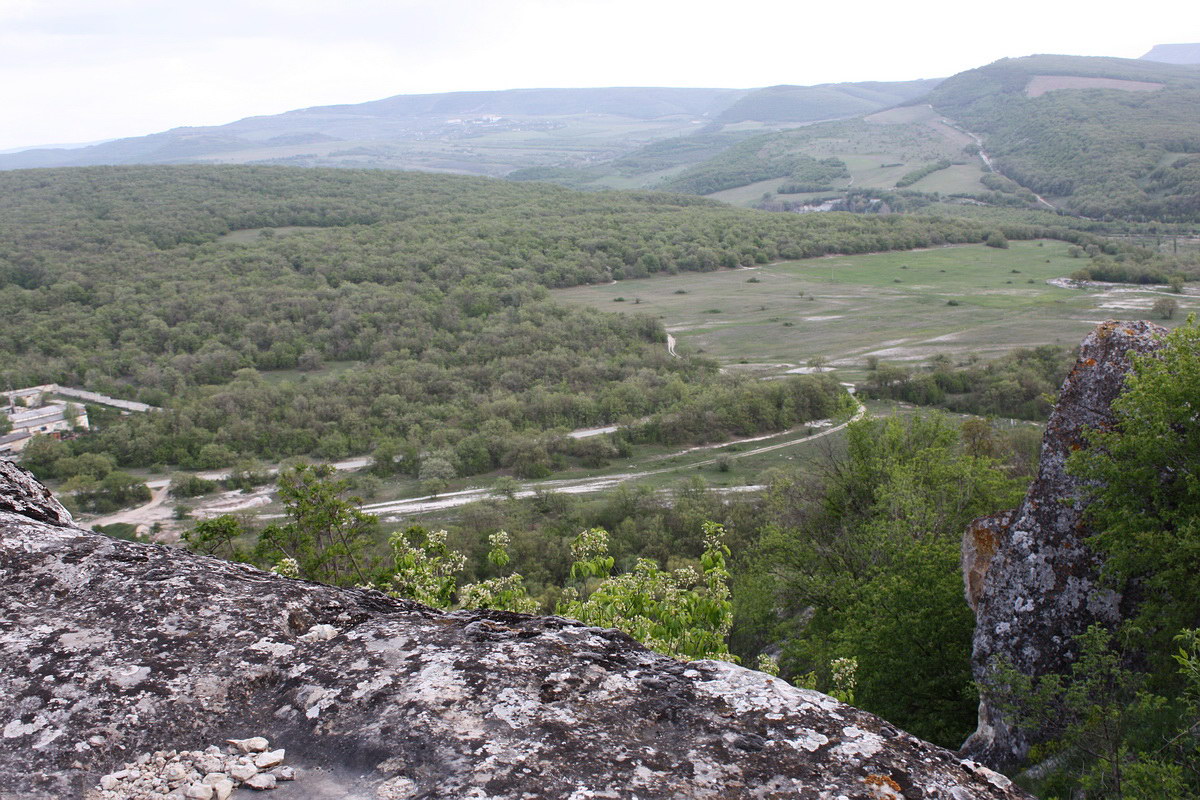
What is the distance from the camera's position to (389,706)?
3453 millimetres

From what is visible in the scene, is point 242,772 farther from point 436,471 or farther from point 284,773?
point 436,471

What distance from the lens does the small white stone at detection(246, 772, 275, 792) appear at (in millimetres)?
3055

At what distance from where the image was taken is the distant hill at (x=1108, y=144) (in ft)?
382

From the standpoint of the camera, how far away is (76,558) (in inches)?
171

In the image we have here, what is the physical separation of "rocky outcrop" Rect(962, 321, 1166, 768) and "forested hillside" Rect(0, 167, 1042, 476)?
3987 centimetres

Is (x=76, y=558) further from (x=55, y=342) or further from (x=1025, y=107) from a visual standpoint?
(x=1025, y=107)

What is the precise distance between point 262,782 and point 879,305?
→ 82226mm

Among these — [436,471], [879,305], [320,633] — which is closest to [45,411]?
[436,471]

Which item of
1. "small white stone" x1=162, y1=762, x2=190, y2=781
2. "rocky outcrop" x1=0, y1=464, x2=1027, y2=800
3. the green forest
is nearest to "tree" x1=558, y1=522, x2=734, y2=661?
the green forest

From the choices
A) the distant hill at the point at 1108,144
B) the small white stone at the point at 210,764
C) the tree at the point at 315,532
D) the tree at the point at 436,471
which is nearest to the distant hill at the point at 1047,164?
the distant hill at the point at 1108,144

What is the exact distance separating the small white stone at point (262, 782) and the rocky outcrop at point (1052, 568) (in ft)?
27.8

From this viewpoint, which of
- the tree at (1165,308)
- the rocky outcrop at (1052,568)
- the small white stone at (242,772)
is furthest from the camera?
the tree at (1165,308)

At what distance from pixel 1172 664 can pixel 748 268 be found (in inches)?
3861

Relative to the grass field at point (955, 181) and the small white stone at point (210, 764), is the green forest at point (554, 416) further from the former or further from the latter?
the grass field at point (955, 181)
